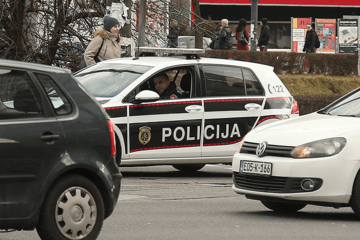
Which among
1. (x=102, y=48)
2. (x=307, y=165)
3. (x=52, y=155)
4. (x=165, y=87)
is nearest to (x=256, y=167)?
(x=307, y=165)

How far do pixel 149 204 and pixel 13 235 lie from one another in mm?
2105

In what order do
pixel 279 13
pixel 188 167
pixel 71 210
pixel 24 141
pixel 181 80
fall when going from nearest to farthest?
pixel 24 141 < pixel 71 210 < pixel 181 80 < pixel 188 167 < pixel 279 13

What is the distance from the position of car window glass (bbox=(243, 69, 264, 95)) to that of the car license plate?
349 cm

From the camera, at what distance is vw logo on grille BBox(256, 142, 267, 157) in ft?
24.8

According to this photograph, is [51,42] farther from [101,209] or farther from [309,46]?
[309,46]

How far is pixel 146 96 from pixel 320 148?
3.26 meters

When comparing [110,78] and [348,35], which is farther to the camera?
[348,35]

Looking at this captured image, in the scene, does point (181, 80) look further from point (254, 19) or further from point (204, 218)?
point (254, 19)

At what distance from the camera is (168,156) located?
1038 cm

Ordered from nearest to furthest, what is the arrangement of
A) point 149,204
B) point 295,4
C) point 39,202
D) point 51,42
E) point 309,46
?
point 39,202 < point 149,204 < point 51,42 < point 309,46 < point 295,4

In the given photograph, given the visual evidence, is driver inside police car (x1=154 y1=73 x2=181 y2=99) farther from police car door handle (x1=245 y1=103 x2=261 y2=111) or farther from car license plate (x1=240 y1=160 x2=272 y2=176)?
car license plate (x1=240 y1=160 x2=272 y2=176)

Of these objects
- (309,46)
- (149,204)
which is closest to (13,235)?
(149,204)

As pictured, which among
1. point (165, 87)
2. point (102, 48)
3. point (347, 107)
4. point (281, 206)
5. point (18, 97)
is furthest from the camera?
point (102, 48)

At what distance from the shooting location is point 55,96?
5.79 meters
